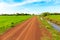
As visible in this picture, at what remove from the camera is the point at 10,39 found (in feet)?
48.3

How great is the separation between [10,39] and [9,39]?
0.31 feet

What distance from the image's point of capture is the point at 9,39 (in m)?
14.7
